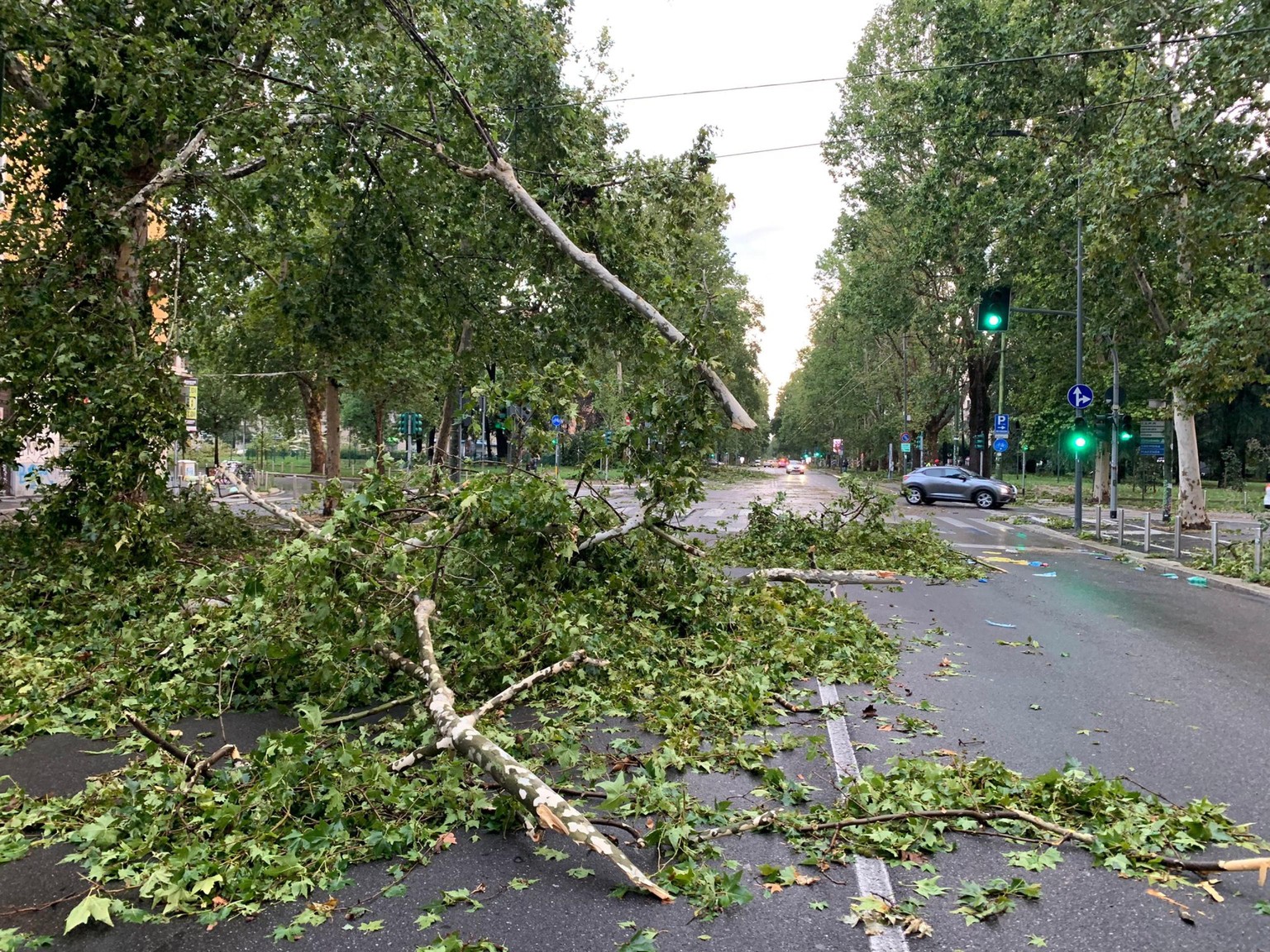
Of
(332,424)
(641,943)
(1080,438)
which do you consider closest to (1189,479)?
(1080,438)

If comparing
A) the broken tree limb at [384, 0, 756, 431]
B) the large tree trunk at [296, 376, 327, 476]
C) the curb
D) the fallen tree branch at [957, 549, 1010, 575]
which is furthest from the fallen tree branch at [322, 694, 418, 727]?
the large tree trunk at [296, 376, 327, 476]

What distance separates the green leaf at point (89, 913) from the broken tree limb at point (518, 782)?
152 centimetres

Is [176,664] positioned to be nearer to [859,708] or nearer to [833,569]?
[859,708]

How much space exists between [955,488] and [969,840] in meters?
30.2

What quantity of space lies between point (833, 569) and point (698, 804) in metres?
8.60

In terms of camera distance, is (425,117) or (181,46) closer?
(181,46)

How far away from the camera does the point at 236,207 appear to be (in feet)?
34.6

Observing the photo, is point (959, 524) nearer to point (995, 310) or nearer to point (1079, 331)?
point (1079, 331)

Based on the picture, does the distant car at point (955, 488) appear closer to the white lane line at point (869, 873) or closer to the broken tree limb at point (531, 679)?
the broken tree limb at point (531, 679)

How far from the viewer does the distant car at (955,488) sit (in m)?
30.7

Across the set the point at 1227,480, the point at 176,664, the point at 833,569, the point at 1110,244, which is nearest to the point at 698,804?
the point at 176,664

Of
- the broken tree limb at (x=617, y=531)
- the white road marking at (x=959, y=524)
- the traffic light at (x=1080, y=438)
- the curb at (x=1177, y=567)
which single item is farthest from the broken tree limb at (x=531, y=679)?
the traffic light at (x=1080, y=438)

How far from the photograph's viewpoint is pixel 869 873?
3322mm

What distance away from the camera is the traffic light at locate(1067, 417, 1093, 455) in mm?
19766
